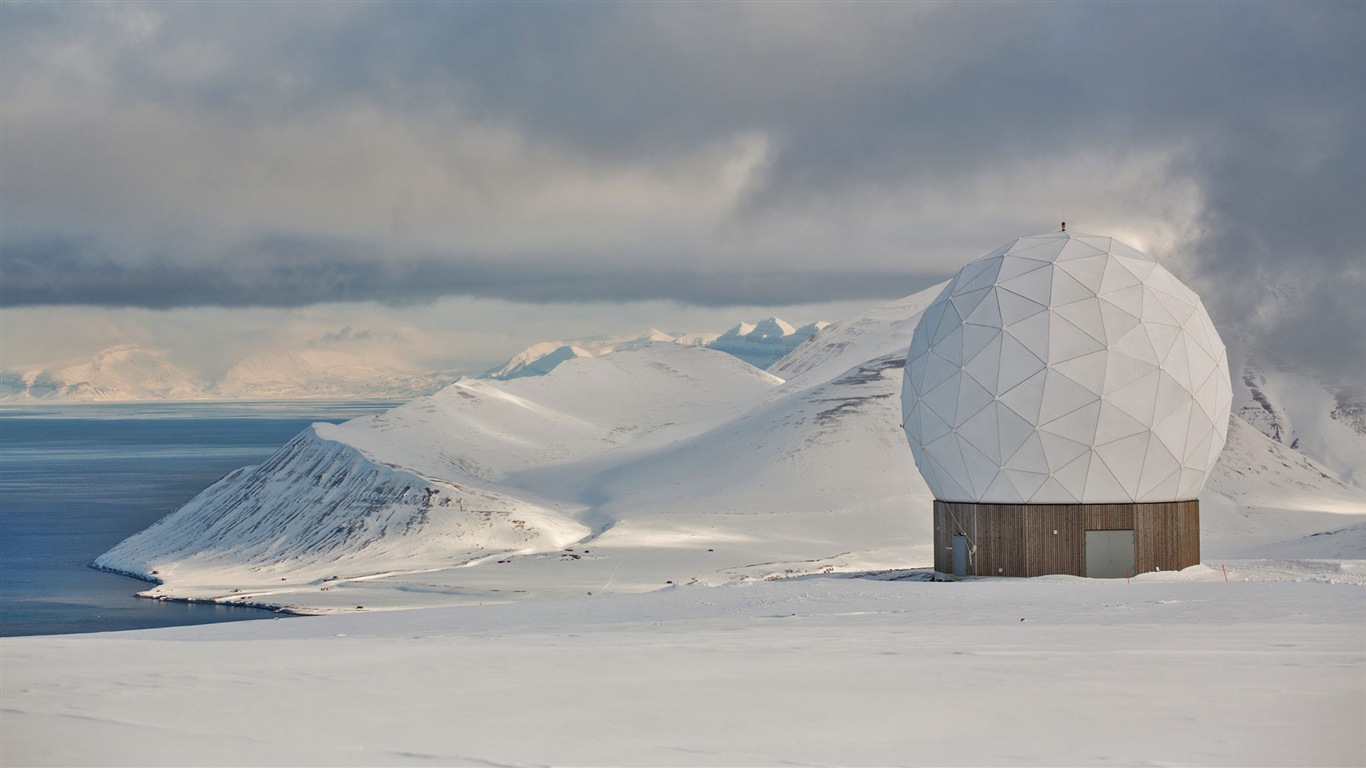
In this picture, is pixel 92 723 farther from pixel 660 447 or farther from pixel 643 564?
pixel 660 447

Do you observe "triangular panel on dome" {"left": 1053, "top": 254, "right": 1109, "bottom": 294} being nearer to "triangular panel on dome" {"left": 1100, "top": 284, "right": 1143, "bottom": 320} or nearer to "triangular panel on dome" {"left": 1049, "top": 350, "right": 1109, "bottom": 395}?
"triangular panel on dome" {"left": 1100, "top": 284, "right": 1143, "bottom": 320}

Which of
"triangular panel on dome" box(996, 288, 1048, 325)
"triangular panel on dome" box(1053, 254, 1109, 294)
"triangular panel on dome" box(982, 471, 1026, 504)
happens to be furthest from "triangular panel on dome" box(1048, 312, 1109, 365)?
"triangular panel on dome" box(982, 471, 1026, 504)

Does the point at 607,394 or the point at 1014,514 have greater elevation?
the point at 607,394

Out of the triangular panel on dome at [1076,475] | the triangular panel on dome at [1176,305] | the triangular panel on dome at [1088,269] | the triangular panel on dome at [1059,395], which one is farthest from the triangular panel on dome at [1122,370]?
the triangular panel on dome at [1176,305]

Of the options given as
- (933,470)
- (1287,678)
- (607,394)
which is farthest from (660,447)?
(1287,678)

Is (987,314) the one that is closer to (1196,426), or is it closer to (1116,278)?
(1116,278)

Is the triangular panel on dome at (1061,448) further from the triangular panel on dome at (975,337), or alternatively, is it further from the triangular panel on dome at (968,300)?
the triangular panel on dome at (968,300)

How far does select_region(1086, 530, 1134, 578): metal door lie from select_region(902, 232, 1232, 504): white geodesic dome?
1.09 m

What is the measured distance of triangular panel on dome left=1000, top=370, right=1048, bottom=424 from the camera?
3638 cm

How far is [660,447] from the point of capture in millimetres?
126562

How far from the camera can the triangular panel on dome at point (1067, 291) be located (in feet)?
123

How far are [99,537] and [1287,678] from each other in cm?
12277

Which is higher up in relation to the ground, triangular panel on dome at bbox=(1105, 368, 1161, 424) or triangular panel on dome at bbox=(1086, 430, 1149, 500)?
triangular panel on dome at bbox=(1105, 368, 1161, 424)

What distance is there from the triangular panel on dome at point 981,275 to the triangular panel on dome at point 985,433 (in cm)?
468
